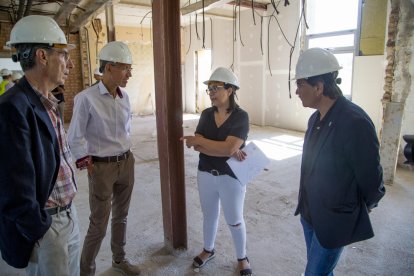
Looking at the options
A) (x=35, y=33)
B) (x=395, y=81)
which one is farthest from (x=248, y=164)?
(x=395, y=81)

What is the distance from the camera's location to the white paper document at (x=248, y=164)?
1.85 m

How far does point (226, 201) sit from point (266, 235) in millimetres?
986

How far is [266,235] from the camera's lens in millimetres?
2689

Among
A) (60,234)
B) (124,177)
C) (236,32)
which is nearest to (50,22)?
(60,234)

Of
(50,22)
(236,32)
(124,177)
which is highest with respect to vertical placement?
(236,32)

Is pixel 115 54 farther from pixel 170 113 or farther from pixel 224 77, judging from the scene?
pixel 224 77

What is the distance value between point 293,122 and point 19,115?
676 centimetres

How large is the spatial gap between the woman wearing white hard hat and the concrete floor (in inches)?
19.9

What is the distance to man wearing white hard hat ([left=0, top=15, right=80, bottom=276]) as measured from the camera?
1005 millimetres

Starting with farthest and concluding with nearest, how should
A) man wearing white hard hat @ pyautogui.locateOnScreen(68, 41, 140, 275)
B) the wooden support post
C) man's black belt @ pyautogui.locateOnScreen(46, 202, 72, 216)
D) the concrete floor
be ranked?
the concrete floor
the wooden support post
man wearing white hard hat @ pyautogui.locateOnScreen(68, 41, 140, 275)
man's black belt @ pyautogui.locateOnScreen(46, 202, 72, 216)

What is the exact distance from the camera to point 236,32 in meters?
8.35

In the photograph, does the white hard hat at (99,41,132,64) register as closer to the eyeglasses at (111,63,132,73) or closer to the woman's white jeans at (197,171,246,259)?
the eyeglasses at (111,63,132,73)

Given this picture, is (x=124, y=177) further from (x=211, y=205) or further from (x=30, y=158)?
(x=30, y=158)

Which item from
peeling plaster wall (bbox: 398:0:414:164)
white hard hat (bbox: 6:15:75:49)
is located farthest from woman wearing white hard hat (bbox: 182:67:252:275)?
peeling plaster wall (bbox: 398:0:414:164)
